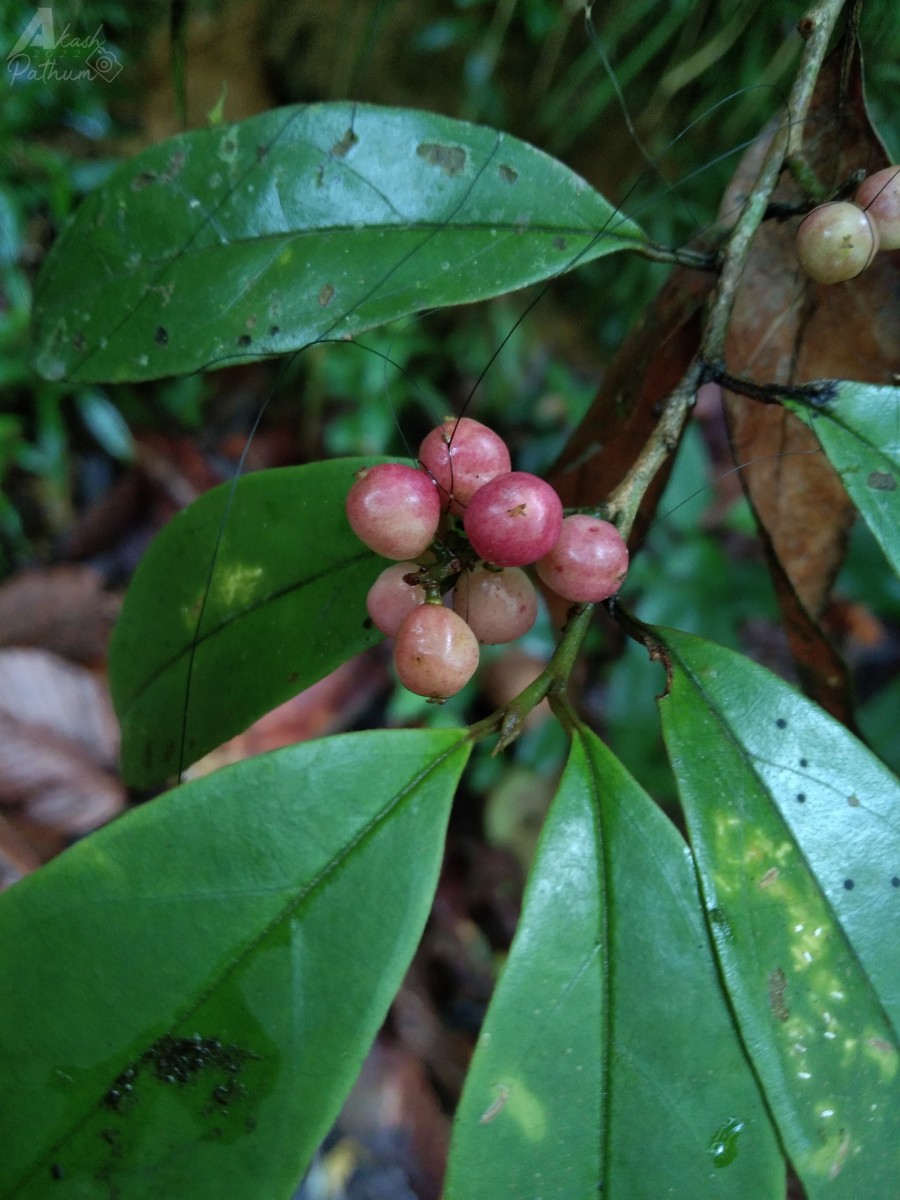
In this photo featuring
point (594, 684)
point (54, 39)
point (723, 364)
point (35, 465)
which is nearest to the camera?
point (723, 364)

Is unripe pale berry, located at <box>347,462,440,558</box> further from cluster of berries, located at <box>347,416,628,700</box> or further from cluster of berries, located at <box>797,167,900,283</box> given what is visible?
cluster of berries, located at <box>797,167,900,283</box>

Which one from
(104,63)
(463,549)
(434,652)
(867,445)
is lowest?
(434,652)

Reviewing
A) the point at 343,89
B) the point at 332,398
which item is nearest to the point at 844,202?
the point at 343,89

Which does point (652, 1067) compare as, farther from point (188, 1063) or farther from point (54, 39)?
point (54, 39)

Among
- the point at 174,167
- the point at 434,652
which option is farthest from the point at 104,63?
the point at 434,652

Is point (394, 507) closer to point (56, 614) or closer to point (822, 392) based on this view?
point (822, 392)

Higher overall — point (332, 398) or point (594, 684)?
point (332, 398)
